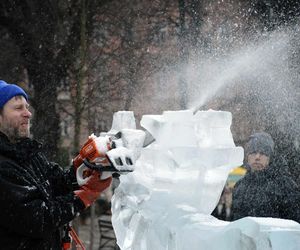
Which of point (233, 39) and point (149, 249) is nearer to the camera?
point (149, 249)

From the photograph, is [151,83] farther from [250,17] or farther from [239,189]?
[239,189]

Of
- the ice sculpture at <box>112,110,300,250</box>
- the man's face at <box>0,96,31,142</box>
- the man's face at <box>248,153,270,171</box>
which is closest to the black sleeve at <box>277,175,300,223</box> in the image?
the man's face at <box>248,153,270,171</box>

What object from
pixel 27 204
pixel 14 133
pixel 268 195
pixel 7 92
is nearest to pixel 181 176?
pixel 27 204

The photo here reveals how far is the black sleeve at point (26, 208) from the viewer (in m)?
2.61

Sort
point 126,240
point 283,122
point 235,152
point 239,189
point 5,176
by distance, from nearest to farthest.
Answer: point 5,176 < point 235,152 < point 126,240 < point 239,189 < point 283,122

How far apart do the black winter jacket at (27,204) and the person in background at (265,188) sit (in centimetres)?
177

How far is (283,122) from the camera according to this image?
8016 mm

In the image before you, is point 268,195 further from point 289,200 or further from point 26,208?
point 26,208

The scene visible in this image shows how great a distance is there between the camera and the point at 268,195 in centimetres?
411

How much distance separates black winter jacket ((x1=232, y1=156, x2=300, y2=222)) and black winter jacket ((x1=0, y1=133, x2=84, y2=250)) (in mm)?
1767

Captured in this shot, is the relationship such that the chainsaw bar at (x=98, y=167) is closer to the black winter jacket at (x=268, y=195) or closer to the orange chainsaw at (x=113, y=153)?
the orange chainsaw at (x=113, y=153)

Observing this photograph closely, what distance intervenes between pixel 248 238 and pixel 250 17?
285 inches

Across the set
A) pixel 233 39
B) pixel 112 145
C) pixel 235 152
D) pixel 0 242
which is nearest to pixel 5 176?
pixel 0 242

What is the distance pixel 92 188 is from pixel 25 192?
38 cm
